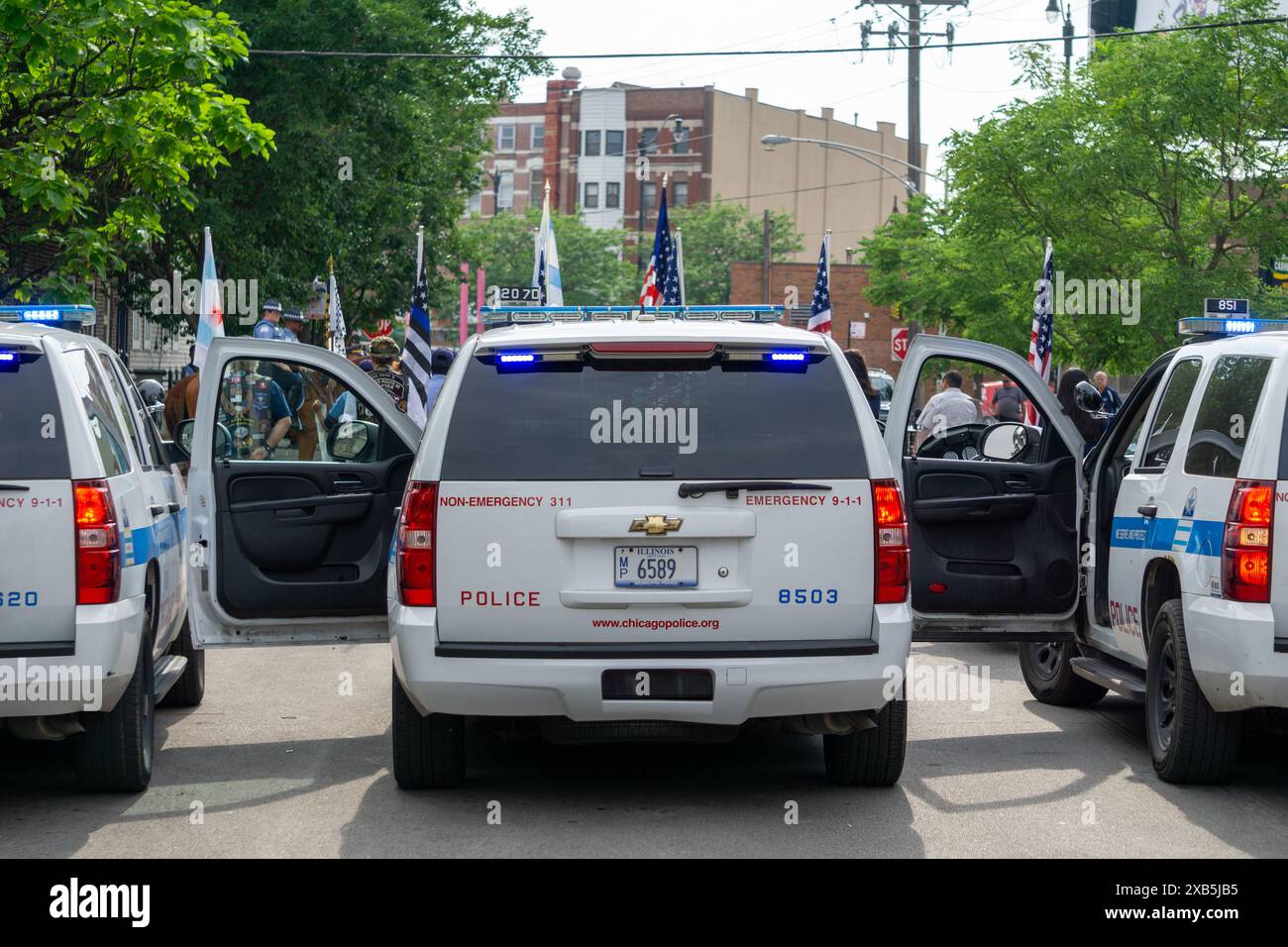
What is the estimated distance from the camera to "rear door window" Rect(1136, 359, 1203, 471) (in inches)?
332

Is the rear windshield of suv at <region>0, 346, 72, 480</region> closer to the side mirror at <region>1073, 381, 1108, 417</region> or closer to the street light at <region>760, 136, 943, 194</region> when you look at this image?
the side mirror at <region>1073, 381, 1108, 417</region>

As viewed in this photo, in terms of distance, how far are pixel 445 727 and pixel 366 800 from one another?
17.8 inches

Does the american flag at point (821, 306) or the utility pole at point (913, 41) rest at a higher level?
the utility pole at point (913, 41)

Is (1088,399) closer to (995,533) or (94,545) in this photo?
(995,533)

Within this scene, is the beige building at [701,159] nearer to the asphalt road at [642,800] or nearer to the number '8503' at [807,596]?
the asphalt road at [642,800]

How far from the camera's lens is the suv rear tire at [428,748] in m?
7.38

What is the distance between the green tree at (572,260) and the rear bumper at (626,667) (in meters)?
72.5

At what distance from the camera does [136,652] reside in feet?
23.9

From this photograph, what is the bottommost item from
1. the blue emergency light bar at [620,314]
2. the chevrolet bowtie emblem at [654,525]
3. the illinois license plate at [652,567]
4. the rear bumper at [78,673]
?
the rear bumper at [78,673]

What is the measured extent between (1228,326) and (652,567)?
3.45 meters

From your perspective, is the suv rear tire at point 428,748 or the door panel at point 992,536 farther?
the door panel at point 992,536

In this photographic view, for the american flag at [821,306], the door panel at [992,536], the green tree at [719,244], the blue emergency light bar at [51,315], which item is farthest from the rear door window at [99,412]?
the green tree at [719,244]

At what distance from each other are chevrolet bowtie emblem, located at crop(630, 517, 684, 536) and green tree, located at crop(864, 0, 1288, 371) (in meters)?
16.9

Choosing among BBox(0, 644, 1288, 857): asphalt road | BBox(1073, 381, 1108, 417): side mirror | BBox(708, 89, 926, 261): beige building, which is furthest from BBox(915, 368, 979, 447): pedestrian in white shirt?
BBox(708, 89, 926, 261): beige building
